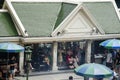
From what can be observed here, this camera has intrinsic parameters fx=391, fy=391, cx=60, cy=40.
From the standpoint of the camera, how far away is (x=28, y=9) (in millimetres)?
27359

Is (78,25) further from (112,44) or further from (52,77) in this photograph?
(52,77)

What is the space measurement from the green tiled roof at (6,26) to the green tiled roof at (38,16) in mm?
772

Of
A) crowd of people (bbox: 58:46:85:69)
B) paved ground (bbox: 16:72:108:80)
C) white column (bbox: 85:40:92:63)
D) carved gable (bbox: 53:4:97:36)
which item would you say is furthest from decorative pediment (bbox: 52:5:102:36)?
paved ground (bbox: 16:72:108:80)

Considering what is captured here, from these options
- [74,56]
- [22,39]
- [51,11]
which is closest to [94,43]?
[74,56]

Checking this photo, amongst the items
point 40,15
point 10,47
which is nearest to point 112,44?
point 40,15

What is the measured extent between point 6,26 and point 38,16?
261 centimetres

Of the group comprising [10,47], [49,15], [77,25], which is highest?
[49,15]

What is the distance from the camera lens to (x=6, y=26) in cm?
2592

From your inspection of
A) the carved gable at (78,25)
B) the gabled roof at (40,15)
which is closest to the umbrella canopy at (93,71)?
the gabled roof at (40,15)

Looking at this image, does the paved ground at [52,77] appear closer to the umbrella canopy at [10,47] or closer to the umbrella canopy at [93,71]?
the umbrella canopy at [10,47]

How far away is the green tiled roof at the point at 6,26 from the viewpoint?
83.6 ft

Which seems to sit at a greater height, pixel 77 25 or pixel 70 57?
pixel 77 25

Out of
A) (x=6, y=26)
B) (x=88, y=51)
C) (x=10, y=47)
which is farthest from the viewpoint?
(x=88, y=51)

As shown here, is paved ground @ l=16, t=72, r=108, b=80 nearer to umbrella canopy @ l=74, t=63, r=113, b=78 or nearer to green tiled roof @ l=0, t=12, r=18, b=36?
green tiled roof @ l=0, t=12, r=18, b=36
